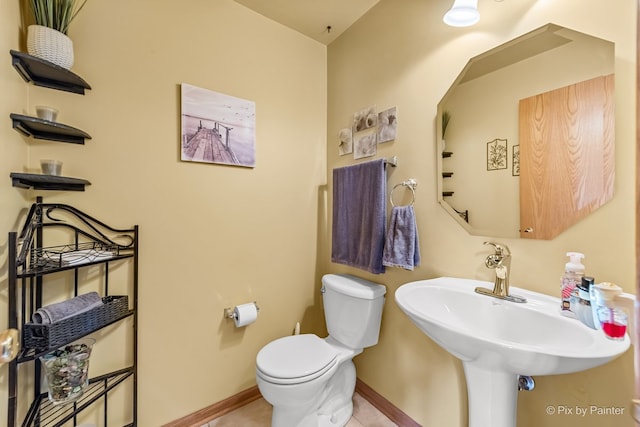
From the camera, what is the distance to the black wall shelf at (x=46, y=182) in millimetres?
940

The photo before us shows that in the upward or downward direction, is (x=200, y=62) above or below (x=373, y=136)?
above

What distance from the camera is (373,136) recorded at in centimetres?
164

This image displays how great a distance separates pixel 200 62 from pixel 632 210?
195cm

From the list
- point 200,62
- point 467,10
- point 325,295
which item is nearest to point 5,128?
point 200,62

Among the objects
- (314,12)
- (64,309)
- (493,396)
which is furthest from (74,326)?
(314,12)

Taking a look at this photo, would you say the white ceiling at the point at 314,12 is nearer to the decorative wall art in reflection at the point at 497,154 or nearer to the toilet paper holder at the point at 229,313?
the decorative wall art in reflection at the point at 497,154

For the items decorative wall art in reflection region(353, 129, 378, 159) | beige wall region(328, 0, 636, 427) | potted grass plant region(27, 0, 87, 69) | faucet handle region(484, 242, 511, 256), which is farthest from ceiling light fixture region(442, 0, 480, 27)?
potted grass plant region(27, 0, 87, 69)

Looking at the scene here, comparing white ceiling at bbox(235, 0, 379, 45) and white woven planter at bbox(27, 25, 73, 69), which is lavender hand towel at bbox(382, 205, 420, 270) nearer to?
white ceiling at bbox(235, 0, 379, 45)

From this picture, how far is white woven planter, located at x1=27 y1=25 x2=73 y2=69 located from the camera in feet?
3.20

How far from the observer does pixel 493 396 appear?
87 centimetres

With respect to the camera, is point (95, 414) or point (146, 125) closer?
point (95, 414)

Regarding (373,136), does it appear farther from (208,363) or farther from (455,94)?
(208,363)

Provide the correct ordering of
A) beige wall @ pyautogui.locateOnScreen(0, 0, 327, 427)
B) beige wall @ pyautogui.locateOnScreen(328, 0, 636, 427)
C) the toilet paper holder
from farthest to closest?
the toilet paper holder → beige wall @ pyautogui.locateOnScreen(0, 0, 327, 427) → beige wall @ pyautogui.locateOnScreen(328, 0, 636, 427)

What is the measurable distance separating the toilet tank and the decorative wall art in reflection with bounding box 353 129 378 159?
810mm
